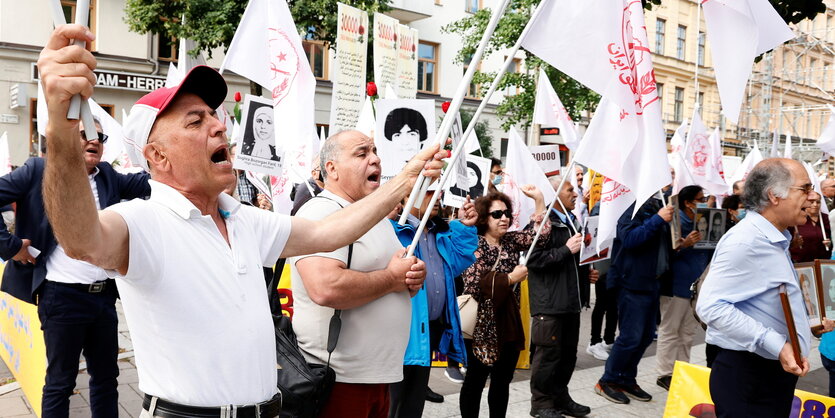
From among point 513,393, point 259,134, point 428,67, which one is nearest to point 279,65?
point 259,134

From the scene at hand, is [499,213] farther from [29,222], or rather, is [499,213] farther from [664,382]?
[29,222]

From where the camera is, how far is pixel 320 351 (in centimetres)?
292

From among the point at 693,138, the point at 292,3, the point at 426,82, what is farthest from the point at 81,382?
the point at 426,82

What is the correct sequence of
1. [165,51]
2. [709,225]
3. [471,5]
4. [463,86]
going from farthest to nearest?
[471,5] → [165,51] → [709,225] → [463,86]

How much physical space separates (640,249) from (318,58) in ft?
70.8

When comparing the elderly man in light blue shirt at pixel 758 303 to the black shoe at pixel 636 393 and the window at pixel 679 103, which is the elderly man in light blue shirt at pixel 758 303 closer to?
the black shoe at pixel 636 393

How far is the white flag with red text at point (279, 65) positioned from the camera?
5812mm

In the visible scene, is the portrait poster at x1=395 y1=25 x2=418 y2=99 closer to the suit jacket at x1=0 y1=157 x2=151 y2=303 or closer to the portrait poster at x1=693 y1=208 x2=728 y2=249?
the portrait poster at x1=693 y1=208 x2=728 y2=249

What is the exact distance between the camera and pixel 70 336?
3.84 m

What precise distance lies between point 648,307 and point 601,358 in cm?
165

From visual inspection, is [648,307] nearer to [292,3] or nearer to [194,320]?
[194,320]

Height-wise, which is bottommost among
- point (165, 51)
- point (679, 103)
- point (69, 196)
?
point (69, 196)

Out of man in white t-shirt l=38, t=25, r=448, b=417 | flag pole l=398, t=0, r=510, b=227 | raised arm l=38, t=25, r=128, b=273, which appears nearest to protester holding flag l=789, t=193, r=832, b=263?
flag pole l=398, t=0, r=510, b=227

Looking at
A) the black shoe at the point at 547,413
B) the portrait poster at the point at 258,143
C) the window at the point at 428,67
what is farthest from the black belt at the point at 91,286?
the window at the point at 428,67
